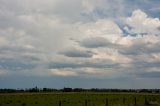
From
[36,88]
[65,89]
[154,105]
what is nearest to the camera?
[154,105]

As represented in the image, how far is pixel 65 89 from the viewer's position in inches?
5881

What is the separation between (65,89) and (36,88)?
20028 millimetres

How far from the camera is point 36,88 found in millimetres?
132125

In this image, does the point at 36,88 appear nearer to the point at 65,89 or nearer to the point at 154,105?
the point at 65,89

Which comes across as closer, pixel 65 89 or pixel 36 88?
pixel 36 88

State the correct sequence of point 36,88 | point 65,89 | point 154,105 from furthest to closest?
point 65,89
point 36,88
point 154,105

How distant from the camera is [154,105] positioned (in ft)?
150

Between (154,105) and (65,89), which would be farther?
(65,89)

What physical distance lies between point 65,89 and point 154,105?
105 metres

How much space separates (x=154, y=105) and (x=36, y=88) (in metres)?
90.3

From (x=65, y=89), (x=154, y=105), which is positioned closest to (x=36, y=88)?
(x=65, y=89)

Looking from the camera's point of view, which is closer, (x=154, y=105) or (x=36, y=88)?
(x=154, y=105)
